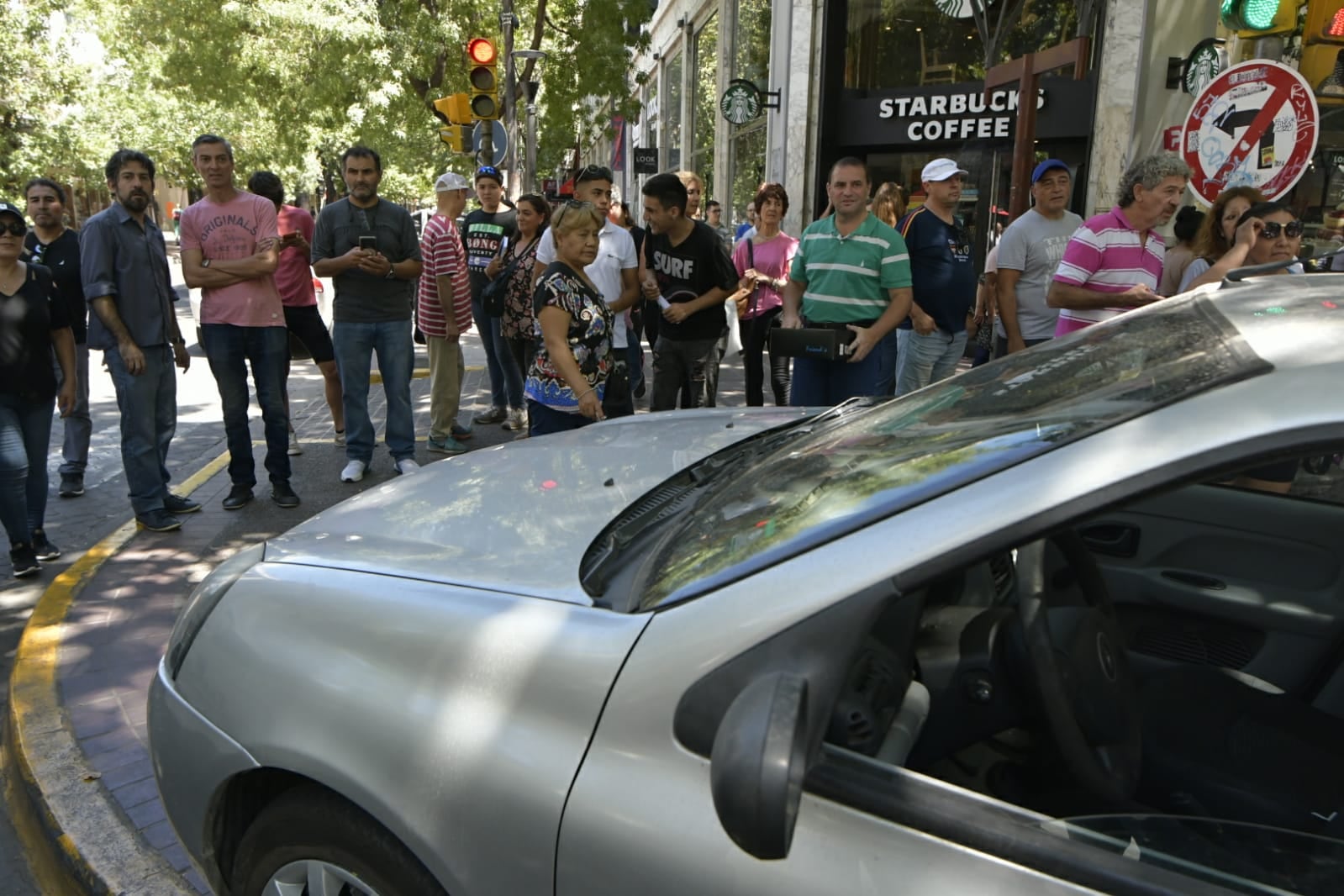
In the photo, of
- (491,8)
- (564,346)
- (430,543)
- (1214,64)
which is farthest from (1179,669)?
(491,8)

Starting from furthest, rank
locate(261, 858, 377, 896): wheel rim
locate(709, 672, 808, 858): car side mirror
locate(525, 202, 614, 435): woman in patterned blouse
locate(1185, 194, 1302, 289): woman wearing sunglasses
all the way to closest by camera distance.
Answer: locate(1185, 194, 1302, 289): woman wearing sunglasses
locate(525, 202, 614, 435): woman in patterned blouse
locate(261, 858, 377, 896): wheel rim
locate(709, 672, 808, 858): car side mirror

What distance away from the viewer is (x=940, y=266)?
5695mm

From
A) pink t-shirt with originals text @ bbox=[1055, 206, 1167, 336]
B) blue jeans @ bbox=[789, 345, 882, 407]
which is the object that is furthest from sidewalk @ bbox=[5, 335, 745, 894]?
pink t-shirt with originals text @ bbox=[1055, 206, 1167, 336]

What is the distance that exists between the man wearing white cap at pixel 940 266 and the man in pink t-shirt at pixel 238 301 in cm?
357

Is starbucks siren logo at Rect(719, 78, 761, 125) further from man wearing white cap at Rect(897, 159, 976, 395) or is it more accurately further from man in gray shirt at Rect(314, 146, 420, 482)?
man in gray shirt at Rect(314, 146, 420, 482)

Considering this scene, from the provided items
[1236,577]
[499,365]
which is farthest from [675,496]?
[499,365]

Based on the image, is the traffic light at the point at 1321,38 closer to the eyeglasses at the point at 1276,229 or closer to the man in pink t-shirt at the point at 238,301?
the eyeglasses at the point at 1276,229

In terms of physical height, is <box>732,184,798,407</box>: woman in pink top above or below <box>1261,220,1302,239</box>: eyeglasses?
below

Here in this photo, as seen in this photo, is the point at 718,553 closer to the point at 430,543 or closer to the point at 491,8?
the point at 430,543

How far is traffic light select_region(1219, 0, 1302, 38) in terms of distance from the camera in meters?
5.49

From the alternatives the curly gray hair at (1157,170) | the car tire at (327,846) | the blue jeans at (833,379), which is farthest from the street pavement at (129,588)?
the curly gray hair at (1157,170)

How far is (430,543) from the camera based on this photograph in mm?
2021

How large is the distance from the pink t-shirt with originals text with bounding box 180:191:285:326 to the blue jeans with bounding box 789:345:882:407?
2970 millimetres

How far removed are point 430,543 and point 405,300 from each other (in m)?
4.44
